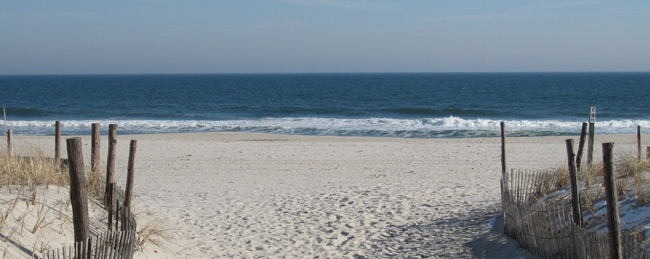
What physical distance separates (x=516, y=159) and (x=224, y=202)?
8561mm

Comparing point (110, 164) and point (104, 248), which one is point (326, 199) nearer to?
point (110, 164)

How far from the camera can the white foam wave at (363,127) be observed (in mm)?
25562

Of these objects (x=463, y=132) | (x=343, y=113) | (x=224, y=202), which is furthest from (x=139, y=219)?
(x=343, y=113)

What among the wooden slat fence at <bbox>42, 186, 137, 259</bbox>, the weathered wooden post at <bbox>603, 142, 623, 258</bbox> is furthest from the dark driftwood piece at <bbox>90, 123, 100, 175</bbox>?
the weathered wooden post at <bbox>603, 142, 623, 258</bbox>

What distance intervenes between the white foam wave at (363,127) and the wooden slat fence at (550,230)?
17836mm

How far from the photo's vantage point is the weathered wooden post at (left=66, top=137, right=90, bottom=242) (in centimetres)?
458

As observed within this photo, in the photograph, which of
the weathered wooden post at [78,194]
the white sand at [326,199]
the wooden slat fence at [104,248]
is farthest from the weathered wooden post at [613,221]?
the weathered wooden post at [78,194]

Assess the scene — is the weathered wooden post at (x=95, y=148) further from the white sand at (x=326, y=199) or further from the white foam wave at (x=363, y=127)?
the white foam wave at (x=363, y=127)

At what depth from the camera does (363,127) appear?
91.0ft

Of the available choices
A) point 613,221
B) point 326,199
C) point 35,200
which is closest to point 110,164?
point 35,200

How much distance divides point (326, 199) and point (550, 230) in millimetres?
4569

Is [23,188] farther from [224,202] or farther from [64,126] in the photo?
[64,126]

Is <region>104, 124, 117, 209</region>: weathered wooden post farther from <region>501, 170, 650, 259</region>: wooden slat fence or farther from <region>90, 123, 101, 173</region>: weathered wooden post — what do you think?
<region>501, 170, 650, 259</region>: wooden slat fence

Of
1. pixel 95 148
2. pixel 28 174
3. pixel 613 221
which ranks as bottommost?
pixel 613 221
